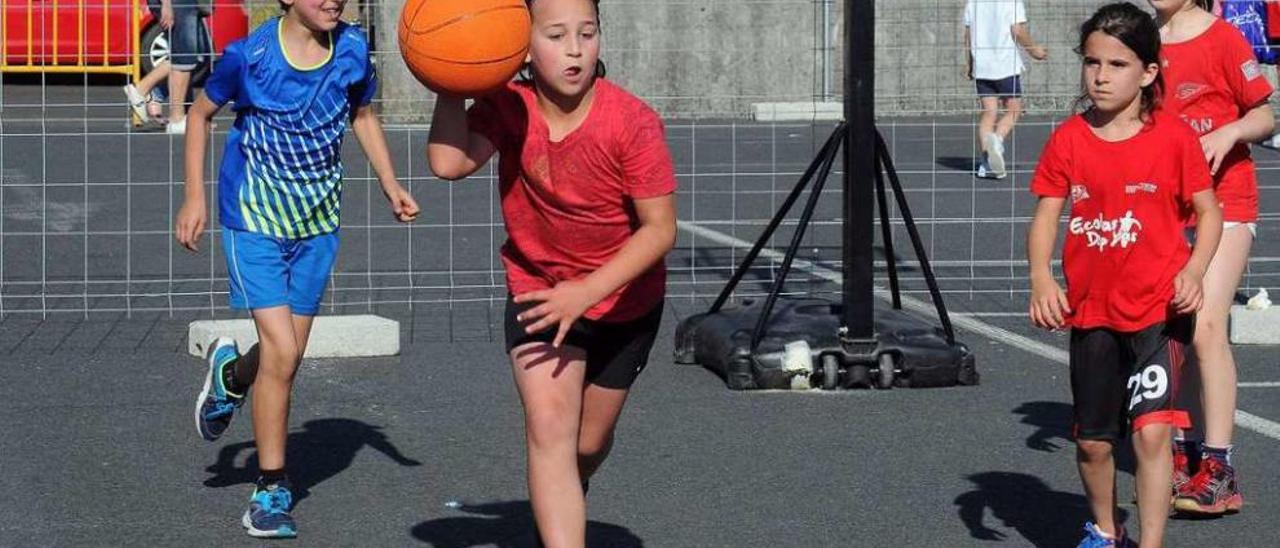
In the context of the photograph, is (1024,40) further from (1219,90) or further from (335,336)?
(1219,90)

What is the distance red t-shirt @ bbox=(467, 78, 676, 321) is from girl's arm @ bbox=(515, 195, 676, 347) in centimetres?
6

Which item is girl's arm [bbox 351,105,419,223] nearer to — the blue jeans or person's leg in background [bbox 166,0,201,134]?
person's leg in background [bbox 166,0,201,134]

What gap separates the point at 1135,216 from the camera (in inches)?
233

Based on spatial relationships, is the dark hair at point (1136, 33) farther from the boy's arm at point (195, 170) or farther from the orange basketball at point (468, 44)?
the boy's arm at point (195, 170)

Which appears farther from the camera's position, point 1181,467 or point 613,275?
point 1181,467

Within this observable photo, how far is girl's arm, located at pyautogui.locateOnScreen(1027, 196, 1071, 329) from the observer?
585cm

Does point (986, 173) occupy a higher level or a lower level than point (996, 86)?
lower

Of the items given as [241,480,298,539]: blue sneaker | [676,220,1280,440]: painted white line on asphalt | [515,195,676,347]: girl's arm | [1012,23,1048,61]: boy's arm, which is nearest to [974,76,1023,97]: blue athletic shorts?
[1012,23,1048,61]: boy's arm

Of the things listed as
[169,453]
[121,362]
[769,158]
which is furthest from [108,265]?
[769,158]

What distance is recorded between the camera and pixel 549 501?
5.26 metres

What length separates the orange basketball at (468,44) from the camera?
5.05 meters

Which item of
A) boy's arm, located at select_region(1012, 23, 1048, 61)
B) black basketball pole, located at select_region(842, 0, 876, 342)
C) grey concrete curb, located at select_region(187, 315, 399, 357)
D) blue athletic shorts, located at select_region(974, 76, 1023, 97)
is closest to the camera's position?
black basketball pole, located at select_region(842, 0, 876, 342)

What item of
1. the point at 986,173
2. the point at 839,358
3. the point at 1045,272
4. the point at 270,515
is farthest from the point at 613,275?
the point at 986,173

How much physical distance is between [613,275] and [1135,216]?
5.56 feet
